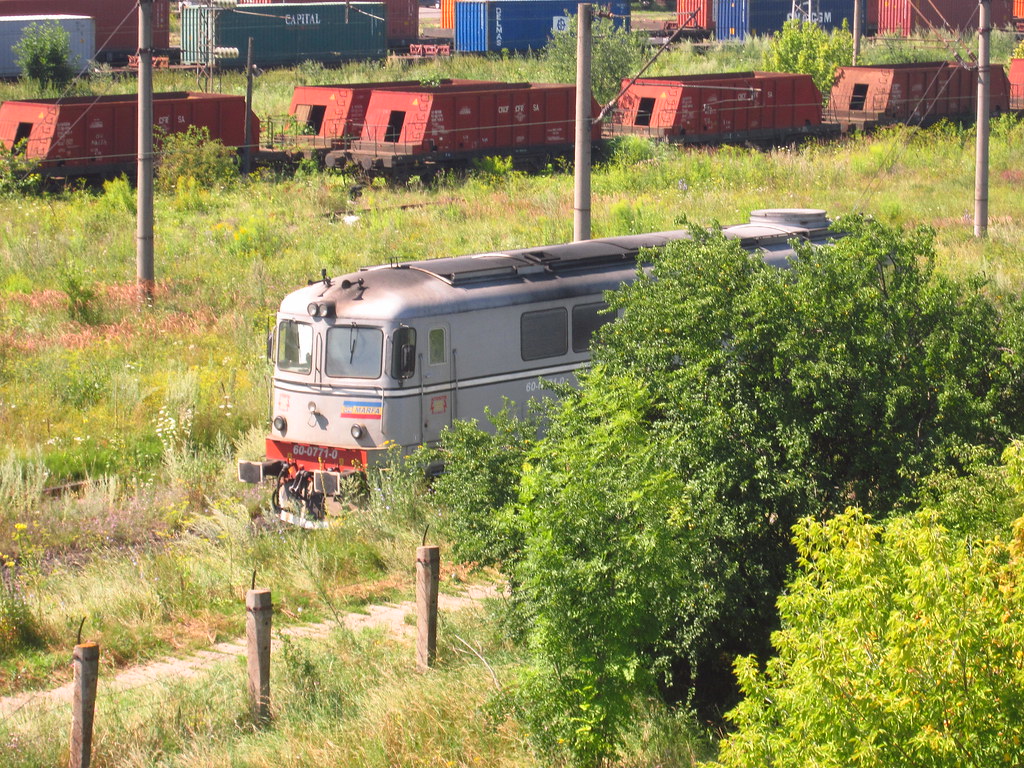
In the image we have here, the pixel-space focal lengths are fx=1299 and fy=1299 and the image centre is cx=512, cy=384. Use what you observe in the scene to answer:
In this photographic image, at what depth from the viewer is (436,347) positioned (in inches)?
566

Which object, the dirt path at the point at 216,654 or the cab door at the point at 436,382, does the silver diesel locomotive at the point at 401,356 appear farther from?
the dirt path at the point at 216,654

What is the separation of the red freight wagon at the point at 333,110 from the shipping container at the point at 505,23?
108ft

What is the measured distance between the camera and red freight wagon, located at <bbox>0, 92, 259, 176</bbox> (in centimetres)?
3350

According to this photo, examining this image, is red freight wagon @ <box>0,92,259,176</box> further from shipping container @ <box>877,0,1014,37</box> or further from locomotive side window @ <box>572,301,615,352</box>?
shipping container @ <box>877,0,1014,37</box>

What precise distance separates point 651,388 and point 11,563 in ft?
20.9

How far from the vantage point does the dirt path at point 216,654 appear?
9.74 meters

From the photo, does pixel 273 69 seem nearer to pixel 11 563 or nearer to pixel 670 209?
pixel 670 209

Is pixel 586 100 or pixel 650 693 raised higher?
pixel 586 100

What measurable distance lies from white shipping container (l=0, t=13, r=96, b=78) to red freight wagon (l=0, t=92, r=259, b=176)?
63.5 ft

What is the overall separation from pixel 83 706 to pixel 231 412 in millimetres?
10134

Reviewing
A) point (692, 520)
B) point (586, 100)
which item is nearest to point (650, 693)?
point (692, 520)

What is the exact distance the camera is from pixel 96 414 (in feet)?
58.8

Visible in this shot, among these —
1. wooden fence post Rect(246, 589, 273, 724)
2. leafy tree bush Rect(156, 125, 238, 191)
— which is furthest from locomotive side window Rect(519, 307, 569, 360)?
leafy tree bush Rect(156, 125, 238, 191)

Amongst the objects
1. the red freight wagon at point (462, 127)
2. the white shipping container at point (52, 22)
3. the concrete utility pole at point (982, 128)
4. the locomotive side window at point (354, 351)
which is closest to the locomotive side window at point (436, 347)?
the locomotive side window at point (354, 351)
